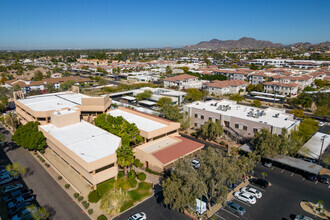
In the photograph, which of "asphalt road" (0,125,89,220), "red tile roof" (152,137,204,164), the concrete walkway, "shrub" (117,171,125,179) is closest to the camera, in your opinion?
"asphalt road" (0,125,89,220)

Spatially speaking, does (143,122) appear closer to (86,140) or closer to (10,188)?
(86,140)

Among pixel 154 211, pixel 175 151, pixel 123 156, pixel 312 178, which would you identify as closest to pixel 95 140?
pixel 123 156

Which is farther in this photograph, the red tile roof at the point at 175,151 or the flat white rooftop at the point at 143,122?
the flat white rooftop at the point at 143,122

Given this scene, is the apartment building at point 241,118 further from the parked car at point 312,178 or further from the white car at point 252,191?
the white car at point 252,191

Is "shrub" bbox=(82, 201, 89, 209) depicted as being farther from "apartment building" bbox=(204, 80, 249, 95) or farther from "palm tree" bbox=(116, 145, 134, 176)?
"apartment building" bbox=(204, 80, 249, 95)

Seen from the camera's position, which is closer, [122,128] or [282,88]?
[122,128]

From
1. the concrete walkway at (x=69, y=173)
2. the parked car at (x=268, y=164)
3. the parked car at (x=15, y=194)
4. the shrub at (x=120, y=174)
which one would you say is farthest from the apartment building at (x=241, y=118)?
the parked car at (x=15, y=194)

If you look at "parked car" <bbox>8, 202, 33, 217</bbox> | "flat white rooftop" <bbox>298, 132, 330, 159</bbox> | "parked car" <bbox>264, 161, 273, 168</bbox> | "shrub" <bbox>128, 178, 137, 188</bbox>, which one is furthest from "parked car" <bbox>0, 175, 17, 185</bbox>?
"flat white rooftop" <bbox>298, 132, 330, 159</bbox>
